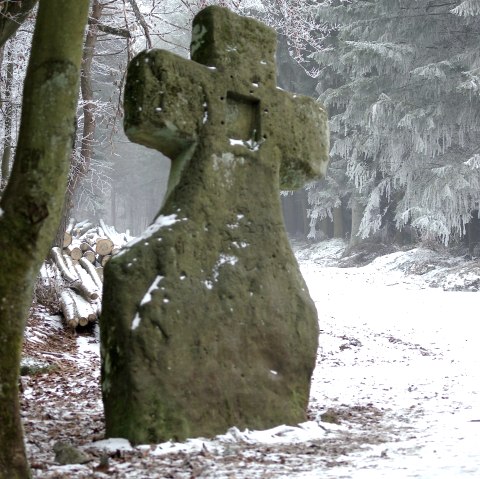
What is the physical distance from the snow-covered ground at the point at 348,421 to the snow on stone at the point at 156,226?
144 centimetres

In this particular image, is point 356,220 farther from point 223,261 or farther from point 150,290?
point 150,290

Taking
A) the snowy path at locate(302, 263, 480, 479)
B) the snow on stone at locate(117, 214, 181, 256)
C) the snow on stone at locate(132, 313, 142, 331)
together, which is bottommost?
the snowy path at locate(302, 263, 480, 479)

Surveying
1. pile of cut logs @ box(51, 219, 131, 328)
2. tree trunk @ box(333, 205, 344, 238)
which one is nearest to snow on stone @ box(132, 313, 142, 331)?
pile of cut logs @ box(51, 219, 131, 328)

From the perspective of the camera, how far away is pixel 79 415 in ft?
18.3

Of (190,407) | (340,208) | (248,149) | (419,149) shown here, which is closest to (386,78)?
(419,149)

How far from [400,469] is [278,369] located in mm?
1612

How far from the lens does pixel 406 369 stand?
8.56 m

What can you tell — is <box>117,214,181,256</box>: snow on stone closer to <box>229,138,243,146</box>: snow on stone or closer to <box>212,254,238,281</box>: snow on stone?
<box>212,254,238,281</box>: snow on stone

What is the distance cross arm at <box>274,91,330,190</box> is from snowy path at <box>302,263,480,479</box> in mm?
2307

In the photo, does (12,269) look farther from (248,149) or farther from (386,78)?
(386,78)

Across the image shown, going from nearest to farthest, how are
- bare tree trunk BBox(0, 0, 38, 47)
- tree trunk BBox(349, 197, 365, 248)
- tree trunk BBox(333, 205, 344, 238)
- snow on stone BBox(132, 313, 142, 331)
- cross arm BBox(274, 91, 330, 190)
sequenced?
snow on stone BBox(132, 313, 142, 331)
bare tree trunk BBox(0, 0, 38, 47)
cross arm BBox(274, 91, 330, 190)
tree trunk BBox(349, 197, 365, 248)
tree trunk BBox(333, 205, 344, 238)

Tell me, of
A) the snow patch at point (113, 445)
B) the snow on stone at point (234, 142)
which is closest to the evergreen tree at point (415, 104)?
the snow on stone at point (234, 142)

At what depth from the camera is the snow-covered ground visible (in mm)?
3852

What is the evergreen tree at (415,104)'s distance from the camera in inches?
796
